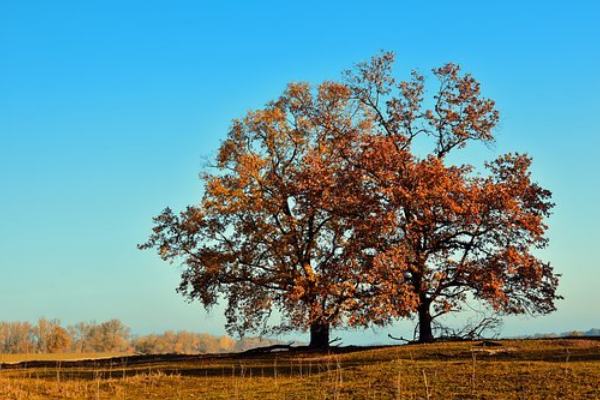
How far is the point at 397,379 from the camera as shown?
14.4 metres

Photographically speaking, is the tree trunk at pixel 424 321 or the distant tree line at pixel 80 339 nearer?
the tree trunk at pixel 424 321

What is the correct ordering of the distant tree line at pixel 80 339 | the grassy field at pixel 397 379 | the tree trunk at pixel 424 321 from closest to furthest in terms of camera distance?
the grassy field at pixel 397 379 < the tree trunk at pixel 424 321 < the distant tree line at pixel 80 339

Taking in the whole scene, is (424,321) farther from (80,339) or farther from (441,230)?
(80,339)

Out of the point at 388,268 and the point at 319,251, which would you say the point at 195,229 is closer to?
the point at 319,251

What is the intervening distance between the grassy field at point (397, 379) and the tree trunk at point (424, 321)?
5.44 metres

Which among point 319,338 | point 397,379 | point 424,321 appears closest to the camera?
point 397,379

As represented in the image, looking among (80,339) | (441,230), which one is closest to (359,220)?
(441,230)

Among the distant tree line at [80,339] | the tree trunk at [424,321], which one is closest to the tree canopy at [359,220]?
the tree trunk at [424,321]

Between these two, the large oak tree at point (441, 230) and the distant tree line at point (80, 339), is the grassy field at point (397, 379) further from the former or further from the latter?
the distant tree line at point (80, 339)

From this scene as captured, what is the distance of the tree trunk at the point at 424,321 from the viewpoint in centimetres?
2783

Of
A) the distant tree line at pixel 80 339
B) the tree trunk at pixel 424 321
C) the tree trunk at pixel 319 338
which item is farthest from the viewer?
the distant tree line at pixel 80 339

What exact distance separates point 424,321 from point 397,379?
14.0 meters

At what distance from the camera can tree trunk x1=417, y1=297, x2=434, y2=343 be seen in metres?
27.8

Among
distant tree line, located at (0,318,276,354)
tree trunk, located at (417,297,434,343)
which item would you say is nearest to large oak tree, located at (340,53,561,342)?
tree trunk, located at (417,297,434,343)
